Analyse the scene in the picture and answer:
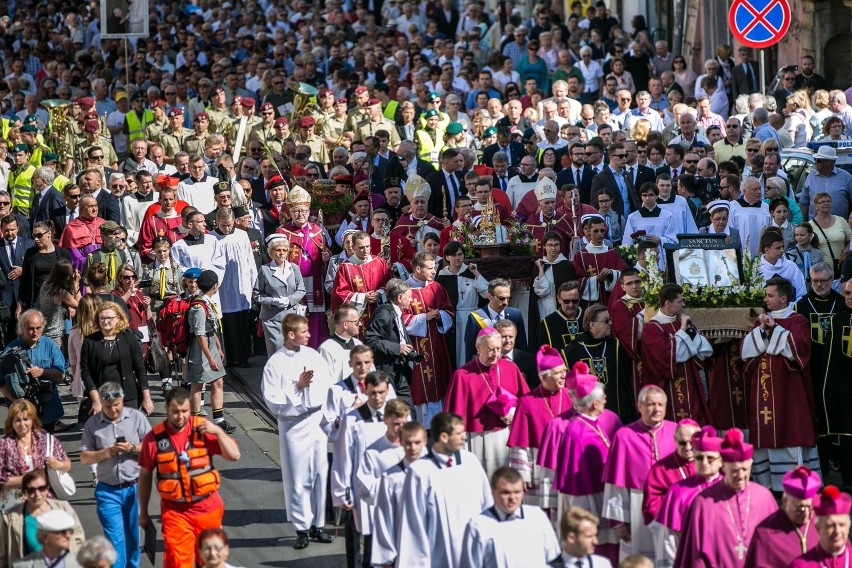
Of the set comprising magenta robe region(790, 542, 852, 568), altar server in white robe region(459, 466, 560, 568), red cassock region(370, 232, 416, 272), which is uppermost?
red cassock region(370, 232, 416, 272)

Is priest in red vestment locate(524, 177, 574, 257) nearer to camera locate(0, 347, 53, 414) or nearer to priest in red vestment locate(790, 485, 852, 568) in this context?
camera locate(0, 347, 53, 414)

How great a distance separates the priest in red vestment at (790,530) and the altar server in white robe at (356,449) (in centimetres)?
296

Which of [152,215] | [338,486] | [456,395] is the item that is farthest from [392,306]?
[152,215]

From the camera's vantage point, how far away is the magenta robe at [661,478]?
10.9m

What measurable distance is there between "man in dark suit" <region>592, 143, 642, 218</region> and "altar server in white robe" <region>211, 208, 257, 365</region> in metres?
3.74

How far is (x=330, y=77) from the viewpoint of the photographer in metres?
26.5

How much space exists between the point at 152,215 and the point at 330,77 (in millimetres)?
9146

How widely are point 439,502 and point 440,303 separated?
461 centimetres

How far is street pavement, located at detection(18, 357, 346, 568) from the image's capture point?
12.8 m

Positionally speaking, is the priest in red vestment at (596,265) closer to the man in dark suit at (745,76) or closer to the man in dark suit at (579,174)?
the man in dark suit at (579,174)

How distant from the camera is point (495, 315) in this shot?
14.5m

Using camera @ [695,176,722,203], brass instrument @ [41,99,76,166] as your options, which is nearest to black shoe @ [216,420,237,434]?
camera @ [695,176,722,203]

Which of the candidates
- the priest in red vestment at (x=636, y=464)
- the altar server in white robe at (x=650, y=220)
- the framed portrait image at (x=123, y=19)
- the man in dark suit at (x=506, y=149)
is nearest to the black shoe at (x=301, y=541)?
the priest in red vestment at (x=636, y=464)

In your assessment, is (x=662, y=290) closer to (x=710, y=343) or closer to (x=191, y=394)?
(x=710, y=343)
